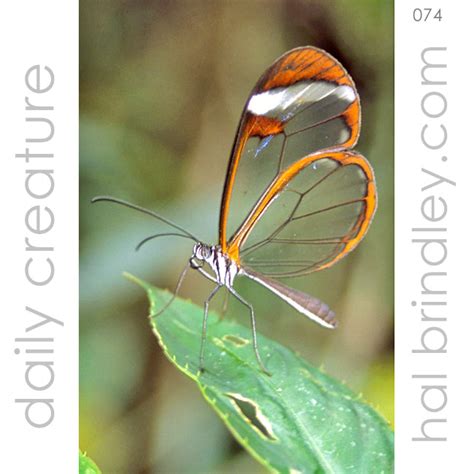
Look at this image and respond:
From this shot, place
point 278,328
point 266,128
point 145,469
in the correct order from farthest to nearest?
1. point 278,328
2. point 145,469
3. point 266,128

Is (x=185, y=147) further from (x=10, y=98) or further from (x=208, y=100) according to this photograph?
(x=10, y=98)

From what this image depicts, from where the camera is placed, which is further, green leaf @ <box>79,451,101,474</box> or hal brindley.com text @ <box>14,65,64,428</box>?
hal brindley.com text @ <box>14,65,64,428</box>

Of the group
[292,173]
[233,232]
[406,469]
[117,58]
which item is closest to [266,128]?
[292,173]

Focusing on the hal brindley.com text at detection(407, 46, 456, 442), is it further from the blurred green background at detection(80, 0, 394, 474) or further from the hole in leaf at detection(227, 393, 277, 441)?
the hole in leaf at detection(227, 393, 277, 441)

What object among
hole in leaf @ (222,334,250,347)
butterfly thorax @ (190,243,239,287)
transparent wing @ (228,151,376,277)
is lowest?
hole in leaf @ (222,334,250,347)

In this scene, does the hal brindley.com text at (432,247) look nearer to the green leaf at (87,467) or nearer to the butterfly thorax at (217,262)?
the butterfly thorax at (217,262)

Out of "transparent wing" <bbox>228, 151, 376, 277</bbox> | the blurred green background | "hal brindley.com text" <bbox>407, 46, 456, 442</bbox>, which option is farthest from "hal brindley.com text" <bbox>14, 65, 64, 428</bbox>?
"hal brindley.com text" <bbox>407, 46, 456, 442</bbox>
